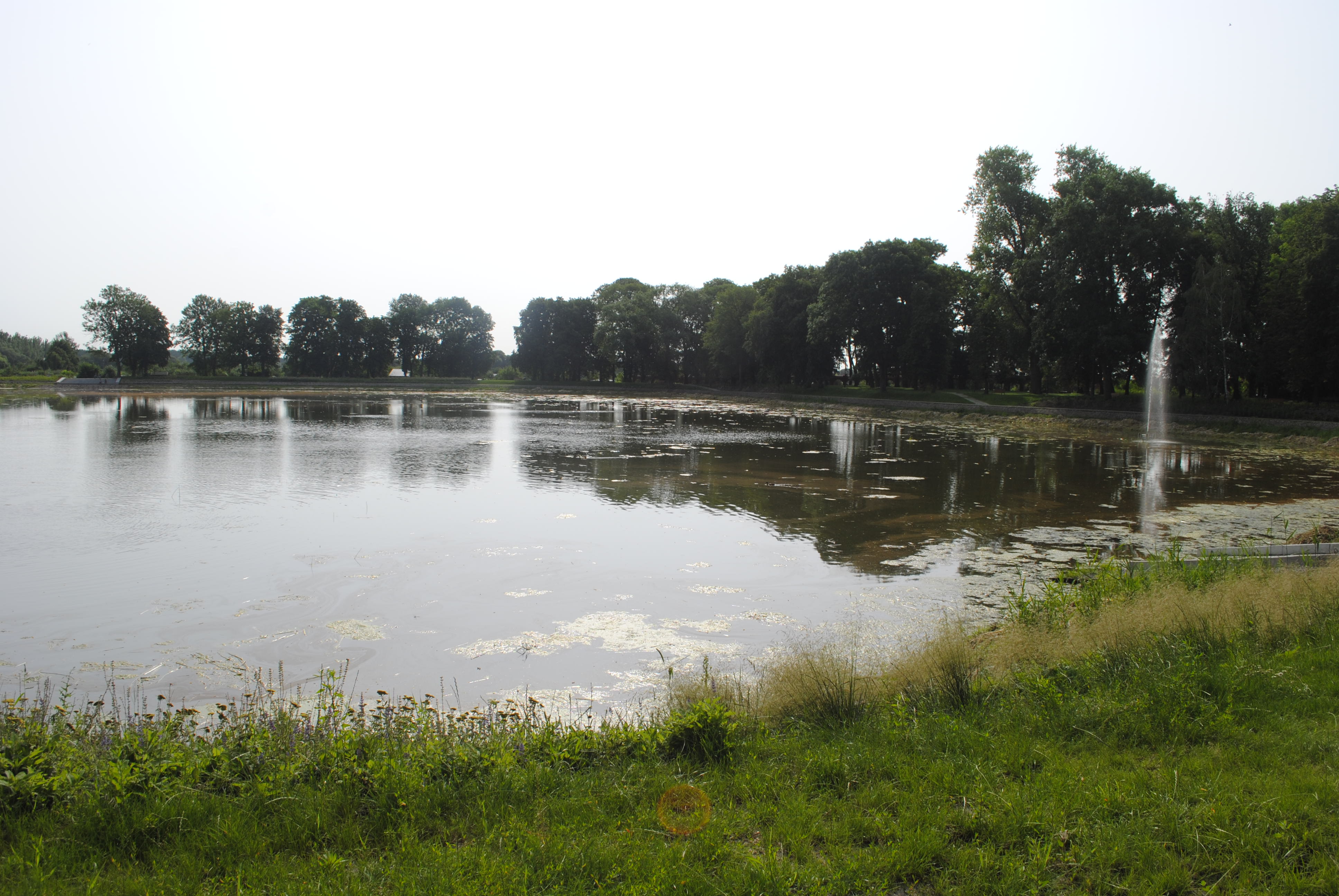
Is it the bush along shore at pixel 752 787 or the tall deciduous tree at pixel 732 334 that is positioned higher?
the tall deciduous tree at pixel 732 334

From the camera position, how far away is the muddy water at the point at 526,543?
24.6 feet

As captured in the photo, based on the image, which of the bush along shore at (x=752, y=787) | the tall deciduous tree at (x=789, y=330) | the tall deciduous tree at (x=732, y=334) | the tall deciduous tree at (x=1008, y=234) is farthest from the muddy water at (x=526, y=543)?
the tall deciduous tree at (x=732, y=334)

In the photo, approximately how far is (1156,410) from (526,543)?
37011 mm

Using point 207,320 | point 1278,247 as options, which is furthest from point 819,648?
point 207,320

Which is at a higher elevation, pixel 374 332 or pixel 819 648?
pixel 374 332

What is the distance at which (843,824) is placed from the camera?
3.73 m

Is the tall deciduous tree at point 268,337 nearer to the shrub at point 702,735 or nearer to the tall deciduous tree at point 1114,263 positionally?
the tall deciduous tree at point 1114,263

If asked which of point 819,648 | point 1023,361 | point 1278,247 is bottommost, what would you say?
point 819,648

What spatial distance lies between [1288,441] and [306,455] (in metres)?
35.7

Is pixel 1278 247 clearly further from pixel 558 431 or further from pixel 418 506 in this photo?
pixel 418 506

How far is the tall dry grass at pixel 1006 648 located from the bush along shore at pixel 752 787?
0.04 metres

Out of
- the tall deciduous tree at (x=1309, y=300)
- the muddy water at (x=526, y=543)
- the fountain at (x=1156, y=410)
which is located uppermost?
the tall deciduous tree at (x=1309, y=300)

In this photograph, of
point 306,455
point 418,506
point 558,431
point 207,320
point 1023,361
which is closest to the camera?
point 418,506

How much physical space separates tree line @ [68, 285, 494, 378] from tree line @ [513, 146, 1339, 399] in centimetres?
5348
